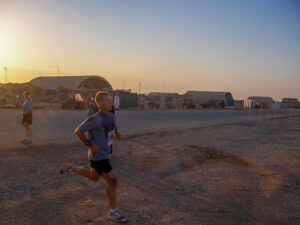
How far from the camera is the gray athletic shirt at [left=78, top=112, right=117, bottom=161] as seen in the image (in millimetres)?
3535

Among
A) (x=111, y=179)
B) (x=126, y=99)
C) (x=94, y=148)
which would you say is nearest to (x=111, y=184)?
(x=111, y=179)

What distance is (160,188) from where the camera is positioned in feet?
16.6

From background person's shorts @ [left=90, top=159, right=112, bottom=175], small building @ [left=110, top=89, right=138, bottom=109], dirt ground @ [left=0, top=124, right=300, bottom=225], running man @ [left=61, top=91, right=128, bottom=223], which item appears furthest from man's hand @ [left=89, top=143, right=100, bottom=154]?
small building @ [left=110, top=89, right=138, bottom=109]

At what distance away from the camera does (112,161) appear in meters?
6.98

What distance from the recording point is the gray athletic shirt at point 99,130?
3535mm

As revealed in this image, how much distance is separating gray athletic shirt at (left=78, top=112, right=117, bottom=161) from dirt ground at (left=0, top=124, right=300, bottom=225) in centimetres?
85

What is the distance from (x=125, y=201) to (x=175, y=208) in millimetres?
763

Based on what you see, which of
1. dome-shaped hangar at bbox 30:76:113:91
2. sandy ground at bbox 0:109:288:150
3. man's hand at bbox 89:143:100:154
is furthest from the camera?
dome-shaped hangar at bbox 30:76:113:91

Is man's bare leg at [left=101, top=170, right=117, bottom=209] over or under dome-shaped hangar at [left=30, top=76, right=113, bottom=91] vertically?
under

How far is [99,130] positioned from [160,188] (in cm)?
197

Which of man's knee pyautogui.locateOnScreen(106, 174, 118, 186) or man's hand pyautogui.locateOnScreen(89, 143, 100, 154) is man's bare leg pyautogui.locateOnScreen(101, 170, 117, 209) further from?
man's hand pyautogui.locateOnScreen(89, 143, 100, 154)

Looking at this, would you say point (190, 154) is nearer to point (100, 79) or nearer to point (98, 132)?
point (98, 132)

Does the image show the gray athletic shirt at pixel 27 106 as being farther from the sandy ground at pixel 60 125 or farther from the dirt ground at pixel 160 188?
the dirt ground at pixel 160 188

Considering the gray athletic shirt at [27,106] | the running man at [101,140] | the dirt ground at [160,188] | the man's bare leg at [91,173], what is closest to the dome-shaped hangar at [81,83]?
the gray athletic shirt at [27,106]
